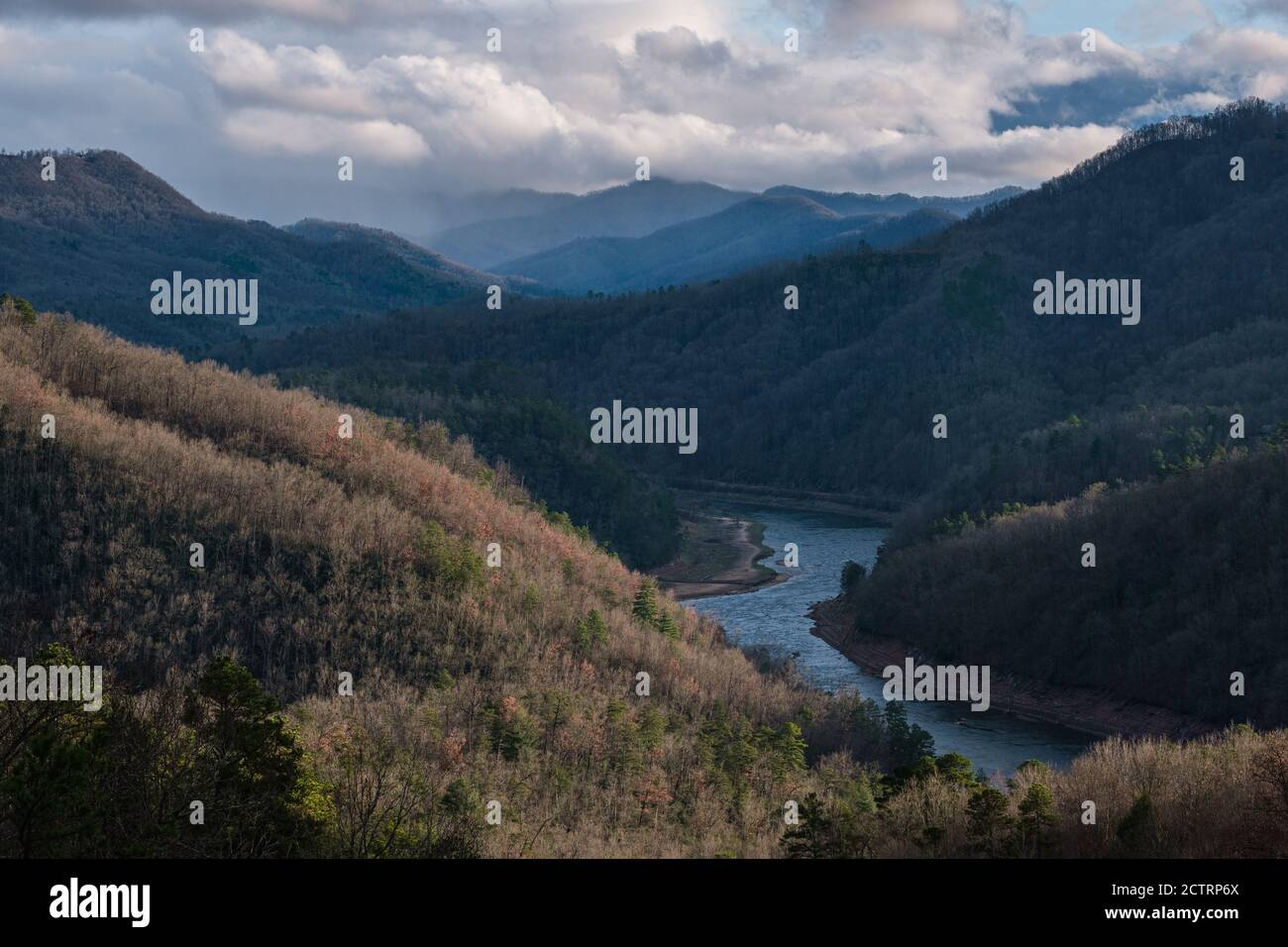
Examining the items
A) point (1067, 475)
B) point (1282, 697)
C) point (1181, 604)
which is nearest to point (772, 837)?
point (1282, 697)

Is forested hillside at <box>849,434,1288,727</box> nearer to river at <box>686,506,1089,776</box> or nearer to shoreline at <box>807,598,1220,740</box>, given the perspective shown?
shoreline at <box>807,598,1220,740</box>

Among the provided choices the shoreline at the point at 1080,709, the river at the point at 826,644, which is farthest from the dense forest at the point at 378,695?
the shoreline at the point at 1080,709

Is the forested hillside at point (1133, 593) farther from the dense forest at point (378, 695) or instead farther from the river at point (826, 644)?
the dense forest at point (378, 695)

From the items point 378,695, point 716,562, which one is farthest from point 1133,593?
point 378,695

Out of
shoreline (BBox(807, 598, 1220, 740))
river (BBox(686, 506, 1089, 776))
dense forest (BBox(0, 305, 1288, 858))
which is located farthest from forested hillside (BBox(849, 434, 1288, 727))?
dense forest (BBox(0, 305, 1288, 858))

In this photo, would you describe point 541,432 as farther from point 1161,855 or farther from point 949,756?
point 1161,855

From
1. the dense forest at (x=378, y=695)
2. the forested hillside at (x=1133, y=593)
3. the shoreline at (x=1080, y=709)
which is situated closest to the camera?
the dense forest at (x=378, y=695)

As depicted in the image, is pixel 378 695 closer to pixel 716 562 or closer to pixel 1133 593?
pixel 1133 593
